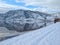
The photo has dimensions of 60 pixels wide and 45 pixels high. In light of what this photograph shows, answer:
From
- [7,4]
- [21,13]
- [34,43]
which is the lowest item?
[34,43]

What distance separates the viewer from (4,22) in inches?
77.2

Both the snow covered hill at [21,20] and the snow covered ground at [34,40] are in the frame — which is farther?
the snow covered hill at [21,20]

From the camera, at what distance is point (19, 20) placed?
2.30m

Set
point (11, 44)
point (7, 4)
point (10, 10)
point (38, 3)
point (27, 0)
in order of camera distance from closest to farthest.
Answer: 1. point (11, 44)
2. point (10, 10)
3. point (7, 4)
4. point (27, 0)
5. point (38, 3)

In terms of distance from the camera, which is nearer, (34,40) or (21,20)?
(34,40)

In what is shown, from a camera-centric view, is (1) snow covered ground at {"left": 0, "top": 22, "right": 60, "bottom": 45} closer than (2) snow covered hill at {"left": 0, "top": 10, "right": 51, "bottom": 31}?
Yes

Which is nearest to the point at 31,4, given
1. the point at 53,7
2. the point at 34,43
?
the point at 53,7

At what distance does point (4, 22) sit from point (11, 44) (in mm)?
911

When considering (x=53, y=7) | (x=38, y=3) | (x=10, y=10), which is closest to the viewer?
(x=10, y=10)

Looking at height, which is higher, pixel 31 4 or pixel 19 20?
pixel 31 4

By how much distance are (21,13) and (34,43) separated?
1.20 meters

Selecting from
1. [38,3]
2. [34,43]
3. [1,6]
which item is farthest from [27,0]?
[34,43]

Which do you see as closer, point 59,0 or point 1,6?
point 1,6

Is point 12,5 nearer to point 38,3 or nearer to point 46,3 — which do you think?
point 38,3
